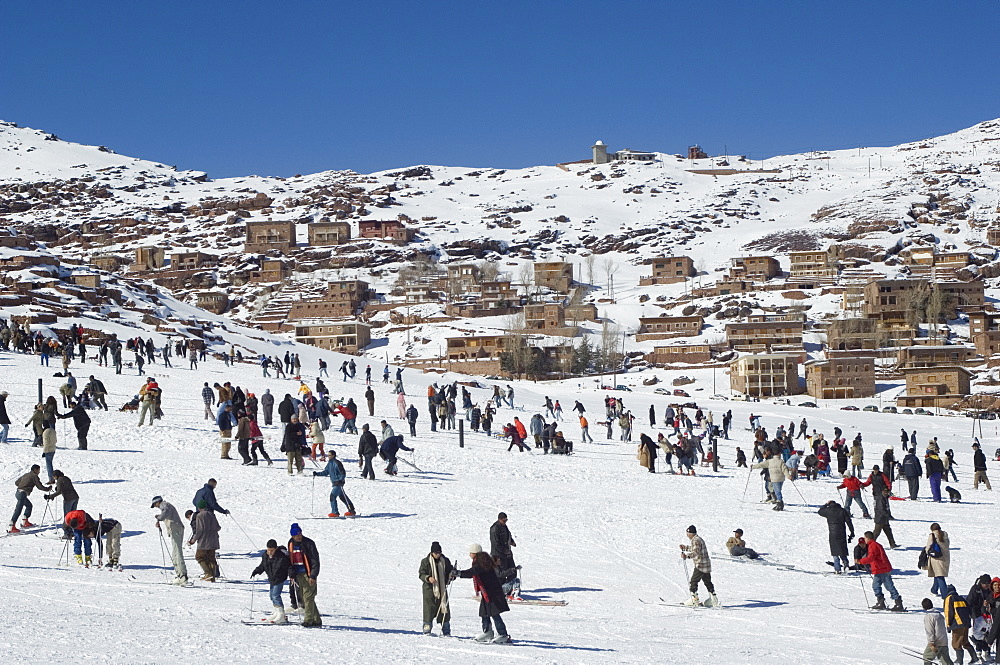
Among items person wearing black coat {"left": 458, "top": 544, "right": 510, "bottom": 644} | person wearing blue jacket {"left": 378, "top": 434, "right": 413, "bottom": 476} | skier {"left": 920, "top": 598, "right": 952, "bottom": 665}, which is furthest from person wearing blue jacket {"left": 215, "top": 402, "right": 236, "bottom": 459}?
skier {"left": 920, "top": 598, "right": 952, "bottom": 665}

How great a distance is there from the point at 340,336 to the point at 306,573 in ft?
305

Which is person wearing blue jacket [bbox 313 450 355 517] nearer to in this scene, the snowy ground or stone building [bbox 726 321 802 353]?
the snowy ground

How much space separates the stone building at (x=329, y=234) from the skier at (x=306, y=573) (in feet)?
487

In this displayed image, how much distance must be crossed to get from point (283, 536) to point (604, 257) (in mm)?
145930

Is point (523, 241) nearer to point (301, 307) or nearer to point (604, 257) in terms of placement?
point (604, 257)

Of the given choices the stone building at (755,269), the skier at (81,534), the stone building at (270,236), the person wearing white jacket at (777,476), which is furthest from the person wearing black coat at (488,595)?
the stone building at (270,236)

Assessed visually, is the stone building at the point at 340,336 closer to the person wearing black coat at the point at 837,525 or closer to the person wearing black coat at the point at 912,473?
the person wearing black coat at the point at 912,473

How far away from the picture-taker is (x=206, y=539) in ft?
37.9

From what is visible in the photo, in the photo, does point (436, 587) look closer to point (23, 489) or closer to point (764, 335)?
point (23, 489)

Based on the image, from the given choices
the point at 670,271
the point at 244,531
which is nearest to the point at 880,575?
the point at 244,531

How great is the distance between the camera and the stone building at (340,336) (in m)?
101

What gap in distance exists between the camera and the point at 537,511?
1731 cm

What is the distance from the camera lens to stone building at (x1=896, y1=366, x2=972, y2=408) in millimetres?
71500

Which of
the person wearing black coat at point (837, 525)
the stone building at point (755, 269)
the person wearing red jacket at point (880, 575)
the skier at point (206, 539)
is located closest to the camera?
the skier at point (206, 539)
